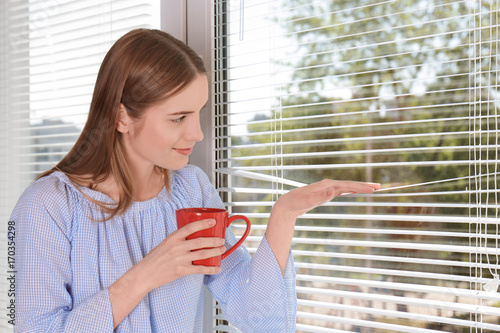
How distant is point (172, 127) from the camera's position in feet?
3.42

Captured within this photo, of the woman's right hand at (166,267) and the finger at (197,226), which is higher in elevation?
the finger at (197,226)

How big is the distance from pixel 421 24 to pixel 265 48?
1.28ft

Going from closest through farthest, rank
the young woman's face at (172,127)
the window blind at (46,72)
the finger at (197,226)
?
the finger at (197,226) → the young woman's face at (172,127) → the window blind at (46,72)

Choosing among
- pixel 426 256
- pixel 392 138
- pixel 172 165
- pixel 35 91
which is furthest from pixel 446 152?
pixel 35 91

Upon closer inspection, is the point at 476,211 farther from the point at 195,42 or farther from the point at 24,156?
the point at 24,156

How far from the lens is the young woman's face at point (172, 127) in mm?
1034

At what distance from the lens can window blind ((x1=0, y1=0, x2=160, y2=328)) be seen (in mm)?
1569

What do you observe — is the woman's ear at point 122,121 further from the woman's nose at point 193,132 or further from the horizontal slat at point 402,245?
the horizontal slat at point 402,245

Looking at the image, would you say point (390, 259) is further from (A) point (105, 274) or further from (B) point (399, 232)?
(A) point (105, 274)

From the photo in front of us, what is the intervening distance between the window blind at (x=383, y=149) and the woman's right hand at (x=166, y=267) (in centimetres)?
31

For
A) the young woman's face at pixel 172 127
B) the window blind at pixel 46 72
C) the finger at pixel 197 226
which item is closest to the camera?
the finger at pixel 197 226

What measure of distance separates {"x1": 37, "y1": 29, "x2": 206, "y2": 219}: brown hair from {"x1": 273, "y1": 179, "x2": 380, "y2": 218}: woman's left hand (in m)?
0.34

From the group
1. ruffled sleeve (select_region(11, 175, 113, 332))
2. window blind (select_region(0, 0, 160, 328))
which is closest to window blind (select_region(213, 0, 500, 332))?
ruffled sleeve (select_region(11, 175, 113, 332))

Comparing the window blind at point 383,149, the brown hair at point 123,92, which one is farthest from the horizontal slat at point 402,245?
Result: the brown hair at point 123,92
